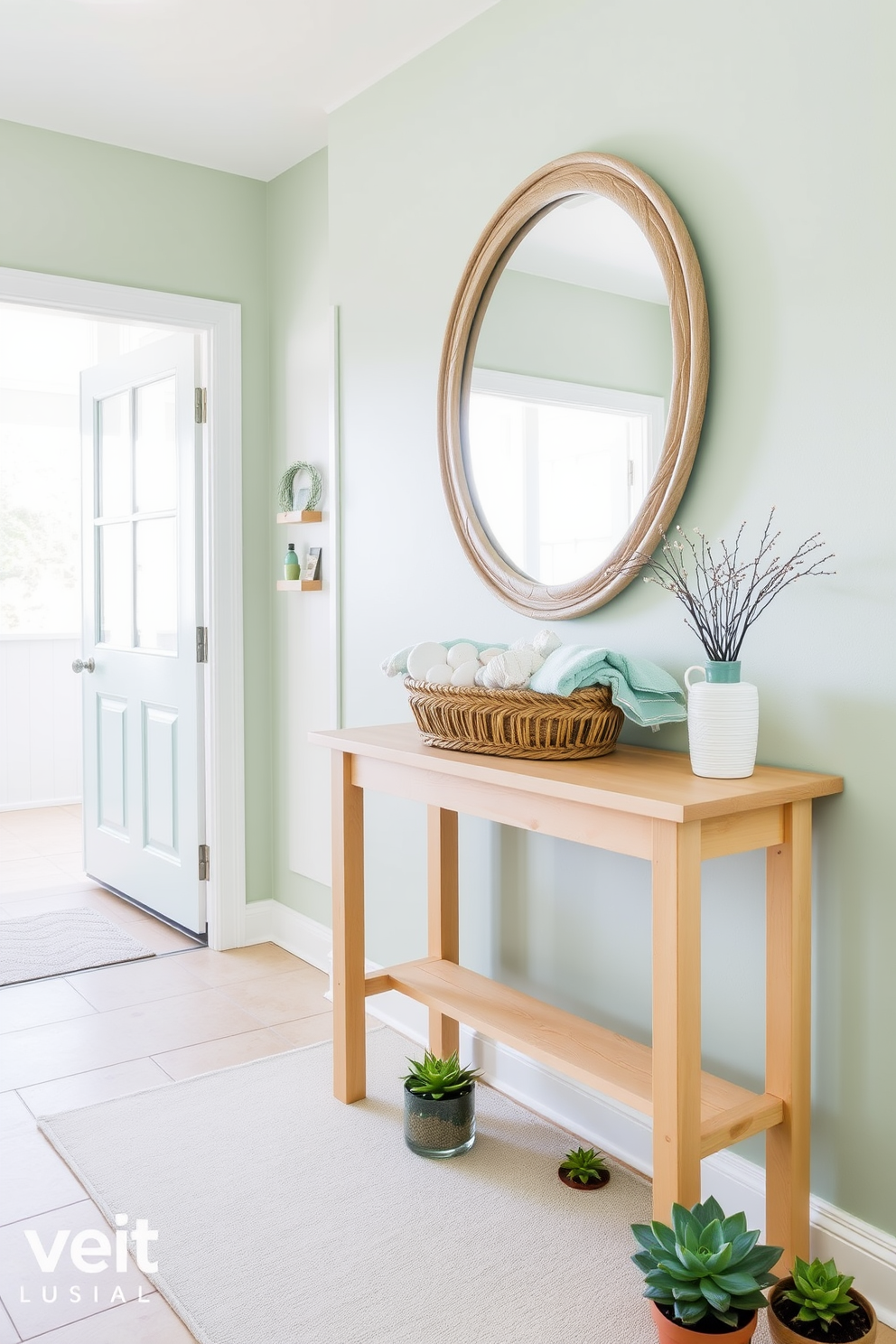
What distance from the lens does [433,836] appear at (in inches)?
96.7

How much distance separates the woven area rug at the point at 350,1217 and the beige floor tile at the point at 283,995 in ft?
1.40

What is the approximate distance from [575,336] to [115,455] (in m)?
2.20

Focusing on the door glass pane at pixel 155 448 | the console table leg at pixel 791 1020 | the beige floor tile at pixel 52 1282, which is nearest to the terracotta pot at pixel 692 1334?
the console table leg at pixel 791 1020

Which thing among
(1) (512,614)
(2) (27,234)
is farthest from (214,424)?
(1) (512,614)

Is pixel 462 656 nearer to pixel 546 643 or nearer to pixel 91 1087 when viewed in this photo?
pixel 546 643

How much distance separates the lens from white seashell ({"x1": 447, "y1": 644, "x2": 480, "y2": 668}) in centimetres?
205

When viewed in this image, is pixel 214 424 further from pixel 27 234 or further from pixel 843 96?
pixel 843 96

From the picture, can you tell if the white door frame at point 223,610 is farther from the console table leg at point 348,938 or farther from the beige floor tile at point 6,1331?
the beige floor tile at point 6,1331

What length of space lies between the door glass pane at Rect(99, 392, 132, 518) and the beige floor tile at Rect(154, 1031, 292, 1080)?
1923mm

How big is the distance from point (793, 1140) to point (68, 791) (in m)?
4.84

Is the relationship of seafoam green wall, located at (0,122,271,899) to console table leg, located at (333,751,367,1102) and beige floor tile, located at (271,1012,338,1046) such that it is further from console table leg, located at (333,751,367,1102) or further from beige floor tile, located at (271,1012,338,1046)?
console table leg, located at (333,751,367,1102)

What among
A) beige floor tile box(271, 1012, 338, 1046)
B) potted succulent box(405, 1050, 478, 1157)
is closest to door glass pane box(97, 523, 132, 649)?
beige floor tile box(271, 1012, 338, 1046)

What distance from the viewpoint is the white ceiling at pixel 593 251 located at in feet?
6.44

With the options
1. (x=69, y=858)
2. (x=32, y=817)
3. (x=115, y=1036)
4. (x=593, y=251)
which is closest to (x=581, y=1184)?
(x=115, y=1036)
